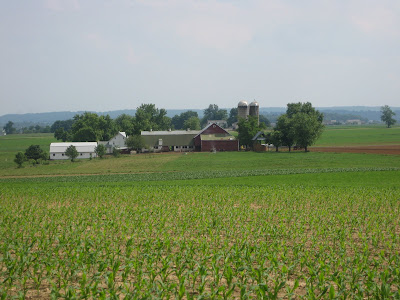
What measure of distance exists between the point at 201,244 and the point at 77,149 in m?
70.9

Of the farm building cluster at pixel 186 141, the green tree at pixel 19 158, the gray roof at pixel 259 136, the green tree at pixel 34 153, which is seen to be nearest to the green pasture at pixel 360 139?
the gray roof at pixel 259 136

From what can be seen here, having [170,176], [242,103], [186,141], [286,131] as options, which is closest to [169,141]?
[186,141]

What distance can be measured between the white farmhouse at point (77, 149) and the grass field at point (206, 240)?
115 feet

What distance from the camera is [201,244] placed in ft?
55.5

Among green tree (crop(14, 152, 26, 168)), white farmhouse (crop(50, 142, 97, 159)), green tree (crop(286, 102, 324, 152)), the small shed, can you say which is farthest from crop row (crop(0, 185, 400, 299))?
the small shed

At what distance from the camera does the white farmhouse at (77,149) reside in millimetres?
82000

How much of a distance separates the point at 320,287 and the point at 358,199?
62.3 ft

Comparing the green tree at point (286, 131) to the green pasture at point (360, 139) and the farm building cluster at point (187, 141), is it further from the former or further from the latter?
the green pasture at point (360, 139)

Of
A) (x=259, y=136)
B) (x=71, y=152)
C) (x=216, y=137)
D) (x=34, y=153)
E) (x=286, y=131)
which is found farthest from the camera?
(x=216, y=137)

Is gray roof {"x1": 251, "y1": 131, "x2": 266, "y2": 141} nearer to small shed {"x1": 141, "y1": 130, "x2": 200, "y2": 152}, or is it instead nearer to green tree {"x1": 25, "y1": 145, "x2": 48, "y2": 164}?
small shed {"x1": 141, "y1": 130, "x2": 200, "y2": 152}

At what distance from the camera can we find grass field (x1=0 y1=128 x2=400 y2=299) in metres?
12.9

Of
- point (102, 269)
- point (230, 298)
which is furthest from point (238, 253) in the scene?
point (102, 269)

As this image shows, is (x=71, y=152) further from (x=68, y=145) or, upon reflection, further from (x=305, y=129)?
(x=305, y=129)

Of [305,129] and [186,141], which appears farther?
[186,141]
